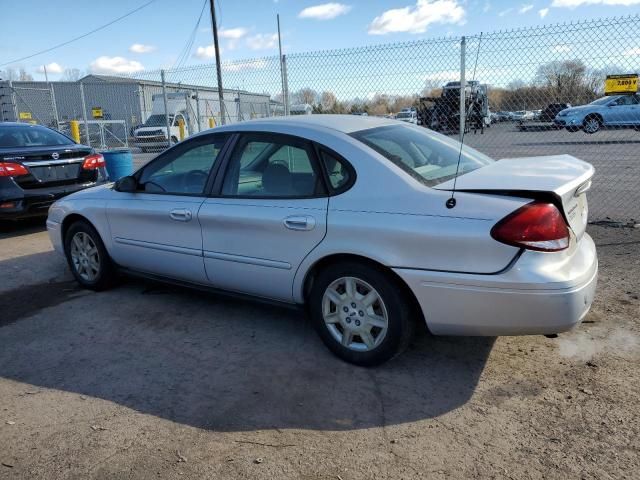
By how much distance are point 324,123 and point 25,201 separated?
5224 millimetres

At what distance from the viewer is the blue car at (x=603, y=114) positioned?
640 inches

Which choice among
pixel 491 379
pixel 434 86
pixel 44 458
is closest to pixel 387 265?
pixel 491 379

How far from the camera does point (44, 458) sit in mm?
2615

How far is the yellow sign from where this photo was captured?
5883 mm

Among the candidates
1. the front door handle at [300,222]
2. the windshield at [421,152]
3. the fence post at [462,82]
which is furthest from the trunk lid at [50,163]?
the windshield at [421,152]

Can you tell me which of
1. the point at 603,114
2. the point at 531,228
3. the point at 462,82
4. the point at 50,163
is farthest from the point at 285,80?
the point at 603,114

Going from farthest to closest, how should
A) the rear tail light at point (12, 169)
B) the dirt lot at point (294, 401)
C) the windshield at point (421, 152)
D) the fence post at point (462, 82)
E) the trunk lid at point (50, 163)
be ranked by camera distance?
1. the trunk lid at point (50, 163)
2. the rear tail light at point (12, 169)
3. the fence post at point (462, 82)
4. the windshield at point (421, 152)
5. the dirt lot at point (294, 401)

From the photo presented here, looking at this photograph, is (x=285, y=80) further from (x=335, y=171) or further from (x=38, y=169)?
(x=335, y=171)

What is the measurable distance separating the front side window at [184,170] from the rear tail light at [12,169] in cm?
359

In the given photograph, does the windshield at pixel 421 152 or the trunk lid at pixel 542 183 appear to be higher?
the windshield at pixel 421 152

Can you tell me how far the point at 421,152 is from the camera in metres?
3.57

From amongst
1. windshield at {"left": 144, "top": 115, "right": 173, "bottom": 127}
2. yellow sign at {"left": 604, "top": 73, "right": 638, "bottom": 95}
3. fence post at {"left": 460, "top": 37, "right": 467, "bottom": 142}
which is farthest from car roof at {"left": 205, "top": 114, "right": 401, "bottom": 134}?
windshield at {"left": 144, "top": 115, "right": 173, "bottom": 127}

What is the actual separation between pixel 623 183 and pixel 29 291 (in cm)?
972

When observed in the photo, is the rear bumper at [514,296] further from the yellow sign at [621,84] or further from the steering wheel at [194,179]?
the yellow sign at [621,84]
